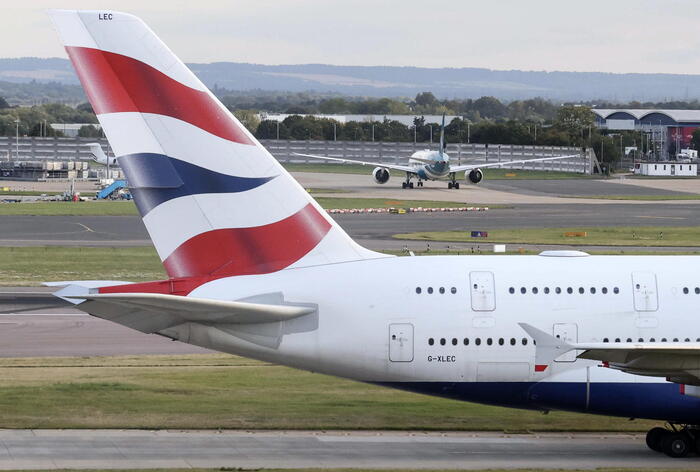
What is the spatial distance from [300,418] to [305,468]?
4.77 meters

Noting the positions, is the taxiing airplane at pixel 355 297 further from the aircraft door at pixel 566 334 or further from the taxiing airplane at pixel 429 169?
the taxiing airplane at pixel 429 169

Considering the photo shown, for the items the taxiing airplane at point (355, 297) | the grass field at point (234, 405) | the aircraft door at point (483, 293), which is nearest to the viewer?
the taxiing airplane at point (355, 297)

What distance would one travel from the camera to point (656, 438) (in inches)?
1110

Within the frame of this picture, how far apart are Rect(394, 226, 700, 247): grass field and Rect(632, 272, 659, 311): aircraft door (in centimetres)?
5266

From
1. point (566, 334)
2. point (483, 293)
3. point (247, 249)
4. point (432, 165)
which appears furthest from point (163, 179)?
point (432, 165)

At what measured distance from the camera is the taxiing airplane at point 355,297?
26.9 m

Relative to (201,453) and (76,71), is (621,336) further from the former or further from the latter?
(76,71)

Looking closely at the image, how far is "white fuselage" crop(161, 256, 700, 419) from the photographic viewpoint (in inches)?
1079

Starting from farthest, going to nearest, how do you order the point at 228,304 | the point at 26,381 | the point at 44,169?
1. the point at 44,169
2. the point at 26,381
3. the point at 228,304

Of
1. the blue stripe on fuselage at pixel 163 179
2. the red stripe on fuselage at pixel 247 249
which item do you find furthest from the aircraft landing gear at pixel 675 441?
the blue stripe on fuselage at pixel 163 179

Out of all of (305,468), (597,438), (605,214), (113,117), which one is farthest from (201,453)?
(605,214)

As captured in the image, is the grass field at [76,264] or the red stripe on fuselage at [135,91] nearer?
the red stripe on fuselage at [135,91]

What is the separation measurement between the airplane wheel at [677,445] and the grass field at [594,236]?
52812 mm

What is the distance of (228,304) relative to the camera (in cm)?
2623
